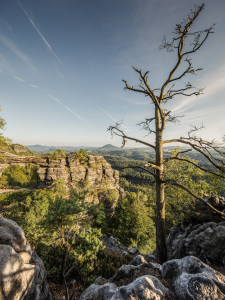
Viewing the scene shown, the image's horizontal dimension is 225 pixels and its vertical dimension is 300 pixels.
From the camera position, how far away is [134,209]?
88.0 ft

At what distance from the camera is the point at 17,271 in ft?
13.6

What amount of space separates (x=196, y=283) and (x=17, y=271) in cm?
594

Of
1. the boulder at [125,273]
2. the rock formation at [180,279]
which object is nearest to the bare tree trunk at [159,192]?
the rock formation at [180,279]

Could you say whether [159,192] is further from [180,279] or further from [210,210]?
[210,210]

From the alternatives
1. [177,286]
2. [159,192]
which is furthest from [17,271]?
[159,192]

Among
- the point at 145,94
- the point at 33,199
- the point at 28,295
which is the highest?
the point at 145,94

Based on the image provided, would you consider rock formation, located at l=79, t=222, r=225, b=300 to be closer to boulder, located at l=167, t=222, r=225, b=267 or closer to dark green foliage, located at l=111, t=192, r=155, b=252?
boulder, located at l=167, t=222, r=225, b=267

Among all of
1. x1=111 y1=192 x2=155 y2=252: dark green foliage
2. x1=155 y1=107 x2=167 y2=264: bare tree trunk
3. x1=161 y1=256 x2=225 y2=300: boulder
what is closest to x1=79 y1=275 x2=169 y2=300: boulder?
x1=161 y1=256 x2=225 y2=300: boulder

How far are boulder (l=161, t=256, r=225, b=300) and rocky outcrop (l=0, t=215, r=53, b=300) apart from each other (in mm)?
5250

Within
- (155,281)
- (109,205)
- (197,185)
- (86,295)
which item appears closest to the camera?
(155,281)

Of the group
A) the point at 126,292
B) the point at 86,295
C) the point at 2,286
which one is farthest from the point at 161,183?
the point at 2,286

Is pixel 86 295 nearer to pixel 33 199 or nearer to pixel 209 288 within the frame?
pixel 209 288

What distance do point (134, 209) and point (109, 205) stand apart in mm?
9681

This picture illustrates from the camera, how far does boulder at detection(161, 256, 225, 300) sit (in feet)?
9.36
